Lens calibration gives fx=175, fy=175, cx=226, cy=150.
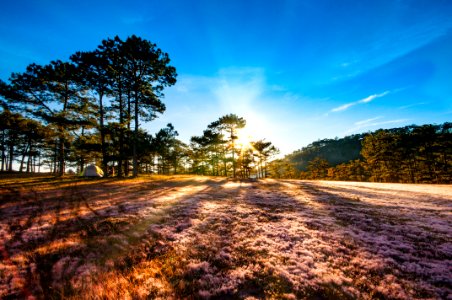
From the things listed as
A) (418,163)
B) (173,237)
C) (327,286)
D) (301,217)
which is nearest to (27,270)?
(173,237)

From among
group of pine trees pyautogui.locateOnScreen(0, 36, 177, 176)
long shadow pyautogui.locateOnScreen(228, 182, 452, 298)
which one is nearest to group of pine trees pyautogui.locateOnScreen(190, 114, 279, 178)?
group of pine trees pyautogui.locateOnScreen(0, 36, 177, 176)

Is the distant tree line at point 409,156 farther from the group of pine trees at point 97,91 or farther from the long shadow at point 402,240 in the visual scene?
the group of pine trees at point 97,91

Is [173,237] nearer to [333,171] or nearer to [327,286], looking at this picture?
[327,286]

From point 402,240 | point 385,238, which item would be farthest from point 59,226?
point 402,240

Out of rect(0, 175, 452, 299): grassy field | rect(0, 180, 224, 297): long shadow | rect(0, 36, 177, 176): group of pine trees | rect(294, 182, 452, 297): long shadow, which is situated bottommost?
rect(294, 182, 452, 297): long shadow

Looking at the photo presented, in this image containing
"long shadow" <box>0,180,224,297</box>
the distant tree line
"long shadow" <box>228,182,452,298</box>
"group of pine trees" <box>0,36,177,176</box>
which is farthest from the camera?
the distant tree line

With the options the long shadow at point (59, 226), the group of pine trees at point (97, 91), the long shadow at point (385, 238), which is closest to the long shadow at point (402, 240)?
the long shadow at point (385, 238)

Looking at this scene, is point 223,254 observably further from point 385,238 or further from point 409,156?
point 409,156

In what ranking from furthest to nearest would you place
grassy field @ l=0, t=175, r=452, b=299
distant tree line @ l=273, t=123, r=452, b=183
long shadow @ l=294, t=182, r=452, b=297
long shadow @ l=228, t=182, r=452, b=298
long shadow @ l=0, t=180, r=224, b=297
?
distant tree line @ l=273, t=123, r=452, b=183
long shadow @ l=0, t=180, r=224, b=297
long shadow @ l=294, t=182, r=452, b=297
long shadow @ l=228, t=182, r=452, b=298
grassy field @ l=0, t=175, r=452, b=299

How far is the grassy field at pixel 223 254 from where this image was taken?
4.46 m

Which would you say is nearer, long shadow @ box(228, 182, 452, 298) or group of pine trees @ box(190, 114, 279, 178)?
long shadow @ box(228, 182, 452, 298)

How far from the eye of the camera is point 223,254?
633 centimetres

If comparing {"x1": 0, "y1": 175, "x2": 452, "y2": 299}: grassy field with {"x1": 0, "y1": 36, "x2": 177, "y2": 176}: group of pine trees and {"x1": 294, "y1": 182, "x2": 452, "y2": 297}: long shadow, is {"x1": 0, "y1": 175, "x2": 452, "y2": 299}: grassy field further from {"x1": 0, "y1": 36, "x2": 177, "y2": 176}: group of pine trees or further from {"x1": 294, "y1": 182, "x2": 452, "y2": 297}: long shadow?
{"x1": 0, "y1": 36, "x2": 177, "y2": 176}: group of pine trees

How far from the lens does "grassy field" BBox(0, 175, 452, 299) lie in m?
4.46
